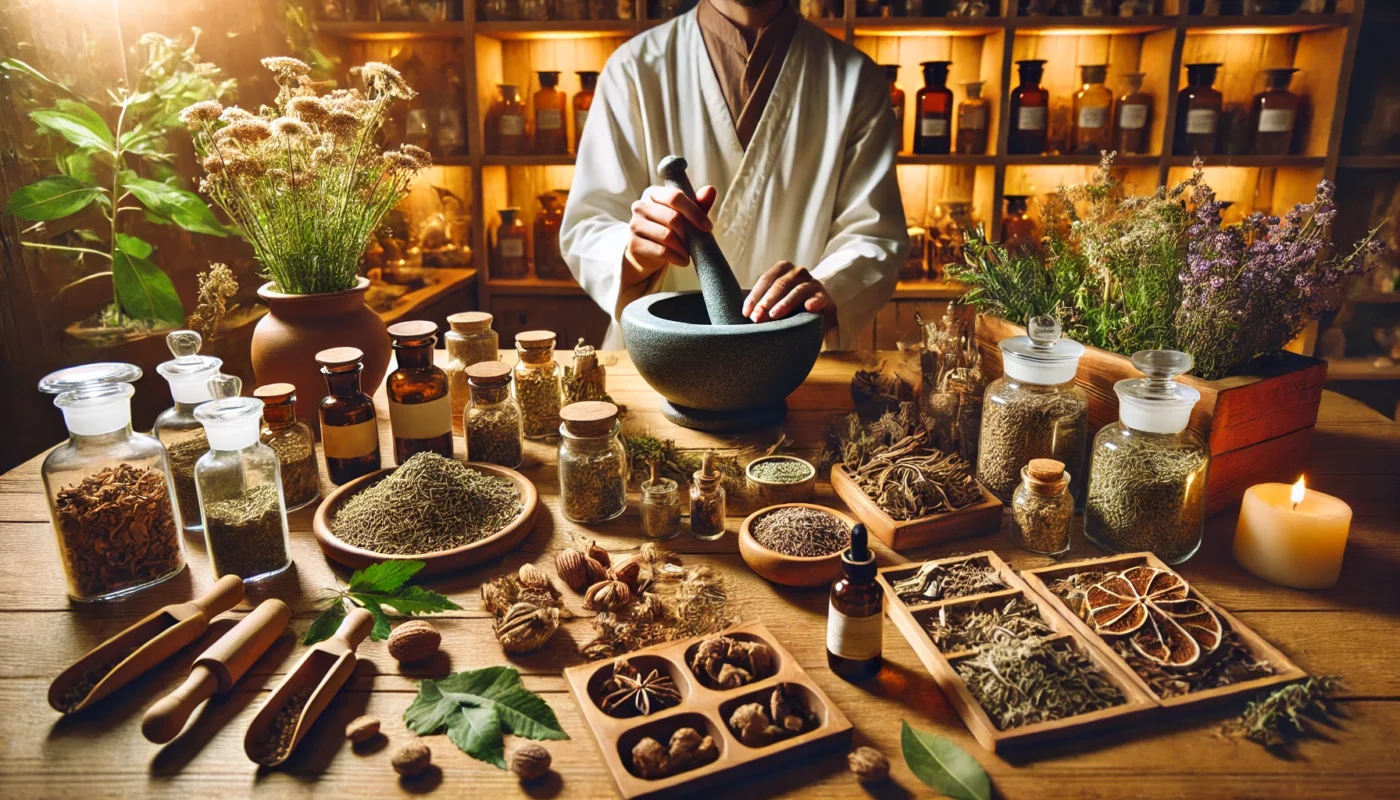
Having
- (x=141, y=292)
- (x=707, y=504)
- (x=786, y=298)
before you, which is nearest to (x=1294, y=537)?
(x=707, y=504)

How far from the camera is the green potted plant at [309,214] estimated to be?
4.48 feet

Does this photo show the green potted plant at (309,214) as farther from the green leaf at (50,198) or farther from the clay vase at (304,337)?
the green leaf at (50,198)

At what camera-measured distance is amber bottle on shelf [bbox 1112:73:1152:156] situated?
124 inches

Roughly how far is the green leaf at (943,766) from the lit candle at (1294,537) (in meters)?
0.53

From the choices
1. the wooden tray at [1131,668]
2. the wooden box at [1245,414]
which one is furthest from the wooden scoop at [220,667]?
the wooden box at [1245,414]

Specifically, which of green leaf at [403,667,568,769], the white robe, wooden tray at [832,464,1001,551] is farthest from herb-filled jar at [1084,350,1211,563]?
the white robe

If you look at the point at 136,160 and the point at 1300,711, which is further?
the point at 136,160

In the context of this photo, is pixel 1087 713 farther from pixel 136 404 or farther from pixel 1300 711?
pixel 136 404

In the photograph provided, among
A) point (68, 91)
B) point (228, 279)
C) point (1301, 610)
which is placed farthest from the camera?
point (68, 91)

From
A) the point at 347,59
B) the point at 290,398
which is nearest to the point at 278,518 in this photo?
the point at 290,398

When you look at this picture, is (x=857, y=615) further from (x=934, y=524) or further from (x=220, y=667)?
(x=220, y=667)

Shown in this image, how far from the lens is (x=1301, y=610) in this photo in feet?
3.27

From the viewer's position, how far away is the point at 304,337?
1.41m

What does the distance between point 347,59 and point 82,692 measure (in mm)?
3035
